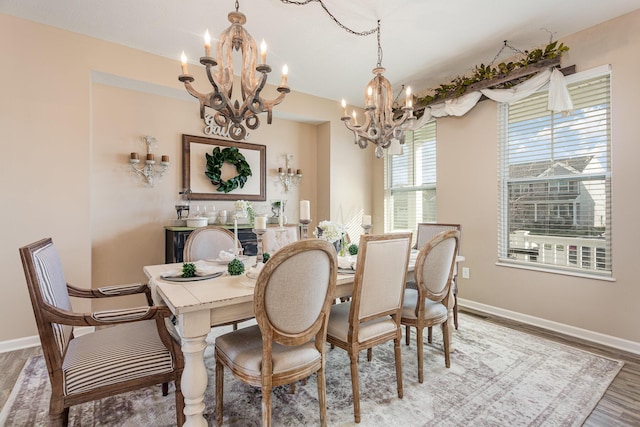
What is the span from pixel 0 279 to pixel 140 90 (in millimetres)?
2192

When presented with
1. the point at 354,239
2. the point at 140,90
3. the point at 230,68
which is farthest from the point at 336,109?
the point at 230,68

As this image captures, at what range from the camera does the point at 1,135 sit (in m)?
2.55

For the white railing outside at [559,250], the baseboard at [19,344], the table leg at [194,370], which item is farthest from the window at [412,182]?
the baseboard at [19,344]

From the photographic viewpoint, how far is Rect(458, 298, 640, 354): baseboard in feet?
8.53

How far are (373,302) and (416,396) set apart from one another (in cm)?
71

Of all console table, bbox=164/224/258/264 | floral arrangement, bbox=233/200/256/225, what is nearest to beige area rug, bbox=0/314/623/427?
console table, bbox=164/224/258/264

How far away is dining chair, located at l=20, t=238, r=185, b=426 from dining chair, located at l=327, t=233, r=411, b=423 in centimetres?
89

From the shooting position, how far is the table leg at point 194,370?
4.61ft

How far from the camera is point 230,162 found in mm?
4008

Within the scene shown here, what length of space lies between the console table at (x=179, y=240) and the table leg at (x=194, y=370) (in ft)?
6.37

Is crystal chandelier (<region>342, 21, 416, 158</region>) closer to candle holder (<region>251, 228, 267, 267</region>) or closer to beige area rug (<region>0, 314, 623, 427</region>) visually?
candle holder (<region>251, 228, 267, 267</region>)

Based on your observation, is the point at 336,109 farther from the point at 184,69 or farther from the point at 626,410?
the point at 626,410

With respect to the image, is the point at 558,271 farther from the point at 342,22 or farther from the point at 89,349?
the point at 89,349

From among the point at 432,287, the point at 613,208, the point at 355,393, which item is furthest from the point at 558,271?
the point at 355,393
